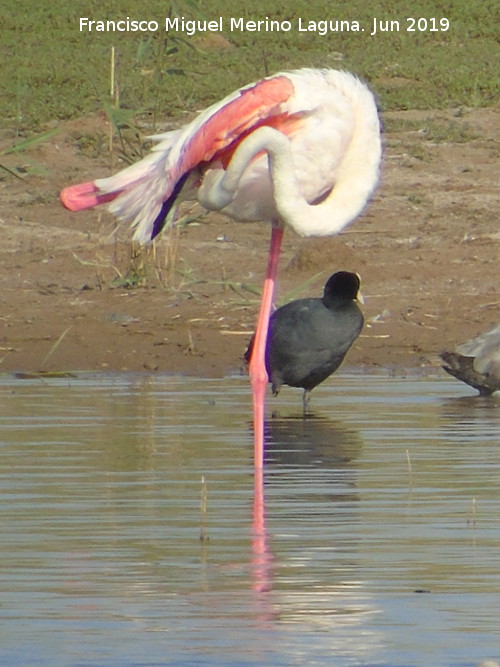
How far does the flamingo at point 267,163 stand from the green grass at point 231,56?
981 cm

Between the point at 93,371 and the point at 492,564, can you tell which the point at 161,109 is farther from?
the point at 492,564

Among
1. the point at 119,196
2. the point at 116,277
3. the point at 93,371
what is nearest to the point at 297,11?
the point at 116,277

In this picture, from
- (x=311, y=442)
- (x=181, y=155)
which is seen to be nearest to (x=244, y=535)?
(x=311, y=442)

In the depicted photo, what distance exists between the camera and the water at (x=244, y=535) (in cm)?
486

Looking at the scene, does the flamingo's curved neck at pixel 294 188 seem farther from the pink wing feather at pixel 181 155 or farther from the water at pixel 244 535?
the water at pixel 244 535

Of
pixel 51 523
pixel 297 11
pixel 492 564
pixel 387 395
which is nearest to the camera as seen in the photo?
pixel 492 564

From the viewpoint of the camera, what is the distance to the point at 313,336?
10633 mm

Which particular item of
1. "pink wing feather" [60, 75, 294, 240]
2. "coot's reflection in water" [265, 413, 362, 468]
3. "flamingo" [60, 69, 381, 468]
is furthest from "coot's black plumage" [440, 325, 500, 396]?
"pink wing feather" [60, 75, 294, 240]

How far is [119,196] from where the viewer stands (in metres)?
9.47

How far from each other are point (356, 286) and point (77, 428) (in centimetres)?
247

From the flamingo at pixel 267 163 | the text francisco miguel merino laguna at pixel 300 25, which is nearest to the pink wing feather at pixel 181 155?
the flamingo at pixel 267 163

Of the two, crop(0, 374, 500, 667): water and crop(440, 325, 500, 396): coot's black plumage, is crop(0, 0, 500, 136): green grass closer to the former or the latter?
crop(440, 325, 500, 396): coot's black plumage

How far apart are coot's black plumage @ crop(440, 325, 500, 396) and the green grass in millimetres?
8601

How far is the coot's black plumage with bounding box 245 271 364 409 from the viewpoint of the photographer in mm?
10500
